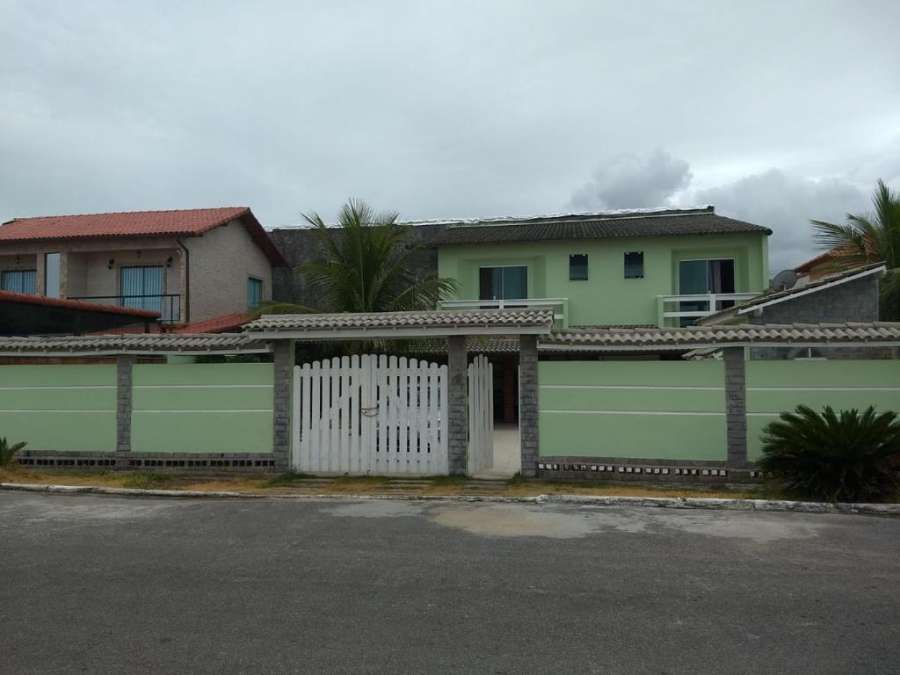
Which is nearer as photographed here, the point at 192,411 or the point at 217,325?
the point at 192,411

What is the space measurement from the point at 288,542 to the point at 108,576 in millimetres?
1642

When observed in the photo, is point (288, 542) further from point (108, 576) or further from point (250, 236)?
point (250, 236)

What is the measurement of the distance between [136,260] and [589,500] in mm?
18712

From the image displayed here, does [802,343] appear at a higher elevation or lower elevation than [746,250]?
lower

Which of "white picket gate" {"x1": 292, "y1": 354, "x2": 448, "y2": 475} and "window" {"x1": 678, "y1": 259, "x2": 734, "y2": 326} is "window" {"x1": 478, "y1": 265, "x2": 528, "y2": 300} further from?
"white picket gate" {"x1": 292, "y1": 354, "x2": 448, "y2": 475}

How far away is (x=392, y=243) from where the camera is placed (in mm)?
17797

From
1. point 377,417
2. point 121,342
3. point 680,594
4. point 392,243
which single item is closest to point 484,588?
point 680,594

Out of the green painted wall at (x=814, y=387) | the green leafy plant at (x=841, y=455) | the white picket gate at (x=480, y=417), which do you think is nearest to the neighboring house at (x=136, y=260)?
the white picket gate at (x=480, y=417)

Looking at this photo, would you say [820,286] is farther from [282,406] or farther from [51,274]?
[51,274]

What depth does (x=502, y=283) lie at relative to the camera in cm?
2470

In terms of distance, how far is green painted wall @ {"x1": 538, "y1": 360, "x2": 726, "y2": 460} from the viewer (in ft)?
33.0

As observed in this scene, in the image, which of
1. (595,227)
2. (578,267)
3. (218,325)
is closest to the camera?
(218,325)

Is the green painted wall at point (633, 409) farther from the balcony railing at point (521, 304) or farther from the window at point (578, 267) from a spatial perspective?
the window at point (578, 267)

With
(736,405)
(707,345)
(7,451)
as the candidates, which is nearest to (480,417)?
(707,345)
